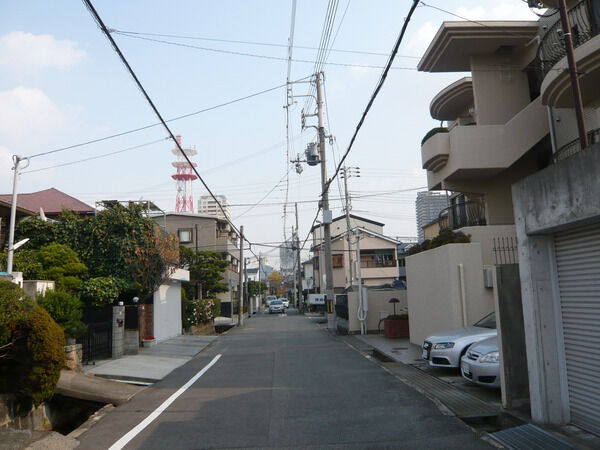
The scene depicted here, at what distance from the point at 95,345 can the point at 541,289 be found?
39.3 ft

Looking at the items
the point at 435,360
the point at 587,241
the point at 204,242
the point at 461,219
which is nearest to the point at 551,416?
the point at 587,241

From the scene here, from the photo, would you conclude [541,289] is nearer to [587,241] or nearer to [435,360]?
[587,241]

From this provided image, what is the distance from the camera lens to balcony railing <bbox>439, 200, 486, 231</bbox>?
17672mm

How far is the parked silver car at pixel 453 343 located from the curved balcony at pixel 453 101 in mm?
10087

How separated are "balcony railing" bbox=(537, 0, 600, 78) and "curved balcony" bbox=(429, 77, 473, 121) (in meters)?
4.25

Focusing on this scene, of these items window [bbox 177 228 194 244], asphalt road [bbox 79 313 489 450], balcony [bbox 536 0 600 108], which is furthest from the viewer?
window [bbox 177 228 194 244]

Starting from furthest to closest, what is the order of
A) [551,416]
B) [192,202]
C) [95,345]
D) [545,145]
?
[192,202]
[545,145]
[95,345]
[551,416]

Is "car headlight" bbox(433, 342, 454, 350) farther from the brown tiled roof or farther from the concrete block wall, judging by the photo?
the brown tiled roof

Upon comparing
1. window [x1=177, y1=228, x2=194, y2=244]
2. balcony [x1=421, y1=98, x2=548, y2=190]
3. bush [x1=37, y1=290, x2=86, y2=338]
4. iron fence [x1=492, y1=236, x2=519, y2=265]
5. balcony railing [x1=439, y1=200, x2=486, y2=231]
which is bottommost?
bush [x1=37, y1=290, x2=86, y2=338]

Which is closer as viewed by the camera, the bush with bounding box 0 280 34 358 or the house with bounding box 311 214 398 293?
the bush with bounding box 0 280 34 358

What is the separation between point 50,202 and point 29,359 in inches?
895

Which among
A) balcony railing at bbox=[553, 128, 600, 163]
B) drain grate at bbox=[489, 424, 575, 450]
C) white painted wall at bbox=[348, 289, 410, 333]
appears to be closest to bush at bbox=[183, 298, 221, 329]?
white painted wall at bbox=[348, 289, 410, 333]

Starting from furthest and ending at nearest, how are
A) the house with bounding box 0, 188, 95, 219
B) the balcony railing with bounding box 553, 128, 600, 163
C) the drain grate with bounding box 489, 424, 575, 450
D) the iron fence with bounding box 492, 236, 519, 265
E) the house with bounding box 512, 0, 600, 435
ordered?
1. the house with bounding box 0, 188, 95, 219
2. the iron fence with bounding box 492, 236, 519, 265
3. the balcony railing with bounding box 553, 128, 600, 163
4. the house with bounding box 512, 0, 600, 435
5. the drain grate with bounding box 489, 424, 575, 450

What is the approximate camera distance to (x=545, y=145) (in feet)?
53.6
